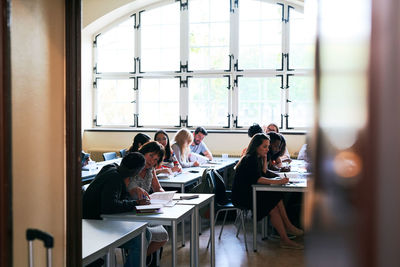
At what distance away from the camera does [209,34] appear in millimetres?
9727

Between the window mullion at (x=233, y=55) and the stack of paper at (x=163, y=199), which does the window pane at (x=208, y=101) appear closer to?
the window mullion at (x=233, y=55)

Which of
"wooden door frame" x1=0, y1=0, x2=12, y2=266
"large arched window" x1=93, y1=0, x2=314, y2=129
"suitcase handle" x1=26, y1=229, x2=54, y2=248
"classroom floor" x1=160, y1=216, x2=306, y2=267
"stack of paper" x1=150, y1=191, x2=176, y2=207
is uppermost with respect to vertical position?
"large arched window" x1=93, y1=0, x2=314, y2=129

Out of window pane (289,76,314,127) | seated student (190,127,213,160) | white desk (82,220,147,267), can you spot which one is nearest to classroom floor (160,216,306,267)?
white desk (82,220,147,267)

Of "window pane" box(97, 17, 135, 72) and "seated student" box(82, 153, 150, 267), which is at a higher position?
"window pane" box(97, 17, 135, 72)

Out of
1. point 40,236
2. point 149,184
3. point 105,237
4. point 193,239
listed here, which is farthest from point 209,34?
point 40,236

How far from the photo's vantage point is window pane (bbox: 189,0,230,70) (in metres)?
9.64

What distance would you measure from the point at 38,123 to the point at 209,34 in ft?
26.2

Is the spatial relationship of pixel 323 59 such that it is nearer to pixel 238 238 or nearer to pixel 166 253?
pixel 166 253

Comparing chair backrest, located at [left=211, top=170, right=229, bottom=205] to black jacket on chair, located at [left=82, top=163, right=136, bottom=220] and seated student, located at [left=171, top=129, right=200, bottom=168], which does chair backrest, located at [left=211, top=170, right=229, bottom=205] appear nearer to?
seated student, located at [left=171, top=129, right=200, bottom=168]

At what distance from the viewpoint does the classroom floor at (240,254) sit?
4.84m

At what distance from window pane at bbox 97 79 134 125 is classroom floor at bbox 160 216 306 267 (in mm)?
4682

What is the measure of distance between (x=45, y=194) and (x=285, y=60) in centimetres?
777

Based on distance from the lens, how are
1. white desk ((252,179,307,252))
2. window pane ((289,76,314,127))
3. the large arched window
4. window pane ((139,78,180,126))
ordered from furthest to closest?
1. window pane ((139,78,180,126))
2. the large arched window
3. window pane ((289,76,314,127))
4. white desk ((252,179,307,252))

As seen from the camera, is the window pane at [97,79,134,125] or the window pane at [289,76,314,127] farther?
the window pane at [97,79,134,125]
